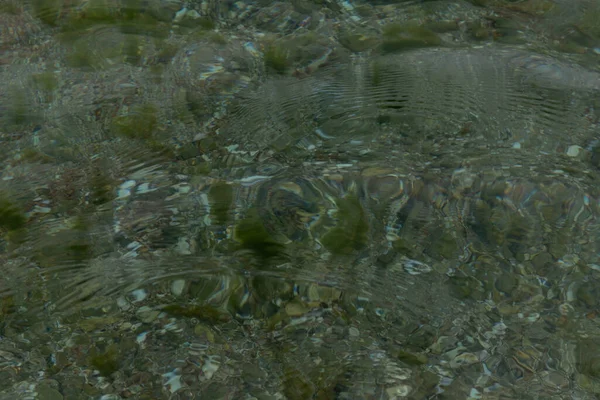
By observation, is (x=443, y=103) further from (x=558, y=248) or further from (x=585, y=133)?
(x=558, y=248)

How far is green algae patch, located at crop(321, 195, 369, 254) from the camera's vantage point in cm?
212

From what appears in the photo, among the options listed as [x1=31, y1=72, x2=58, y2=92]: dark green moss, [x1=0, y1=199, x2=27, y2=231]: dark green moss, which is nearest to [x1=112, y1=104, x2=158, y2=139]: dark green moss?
[x1=31, y1=72, x2=58, y2=92]: dark green moss

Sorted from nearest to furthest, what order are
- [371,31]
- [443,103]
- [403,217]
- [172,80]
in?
[403,217], [443,103], [172,80], [371,31]

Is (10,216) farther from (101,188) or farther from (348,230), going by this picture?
(348,230)

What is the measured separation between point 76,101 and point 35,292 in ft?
3.64

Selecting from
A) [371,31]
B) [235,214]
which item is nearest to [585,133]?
[371,31]

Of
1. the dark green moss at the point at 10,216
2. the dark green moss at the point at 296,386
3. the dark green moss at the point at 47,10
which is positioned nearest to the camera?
the dark green moss at the point at 296,386

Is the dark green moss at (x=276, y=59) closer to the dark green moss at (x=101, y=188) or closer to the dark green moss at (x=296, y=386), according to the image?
the dark green moss at (x=101, y=188)

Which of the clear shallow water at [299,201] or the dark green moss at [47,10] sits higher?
the dark green moss at [47,10]

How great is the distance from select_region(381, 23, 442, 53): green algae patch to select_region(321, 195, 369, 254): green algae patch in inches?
43.7

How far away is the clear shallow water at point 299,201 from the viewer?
70.6 inches

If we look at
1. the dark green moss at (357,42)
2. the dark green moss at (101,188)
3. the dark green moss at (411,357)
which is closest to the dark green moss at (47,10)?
the dark green moss at (101,188)

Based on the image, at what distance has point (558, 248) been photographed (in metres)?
2.10

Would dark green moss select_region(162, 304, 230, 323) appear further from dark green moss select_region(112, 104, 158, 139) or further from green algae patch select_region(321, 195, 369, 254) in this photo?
dark green moss select_region(112, 104, 158, 139)
